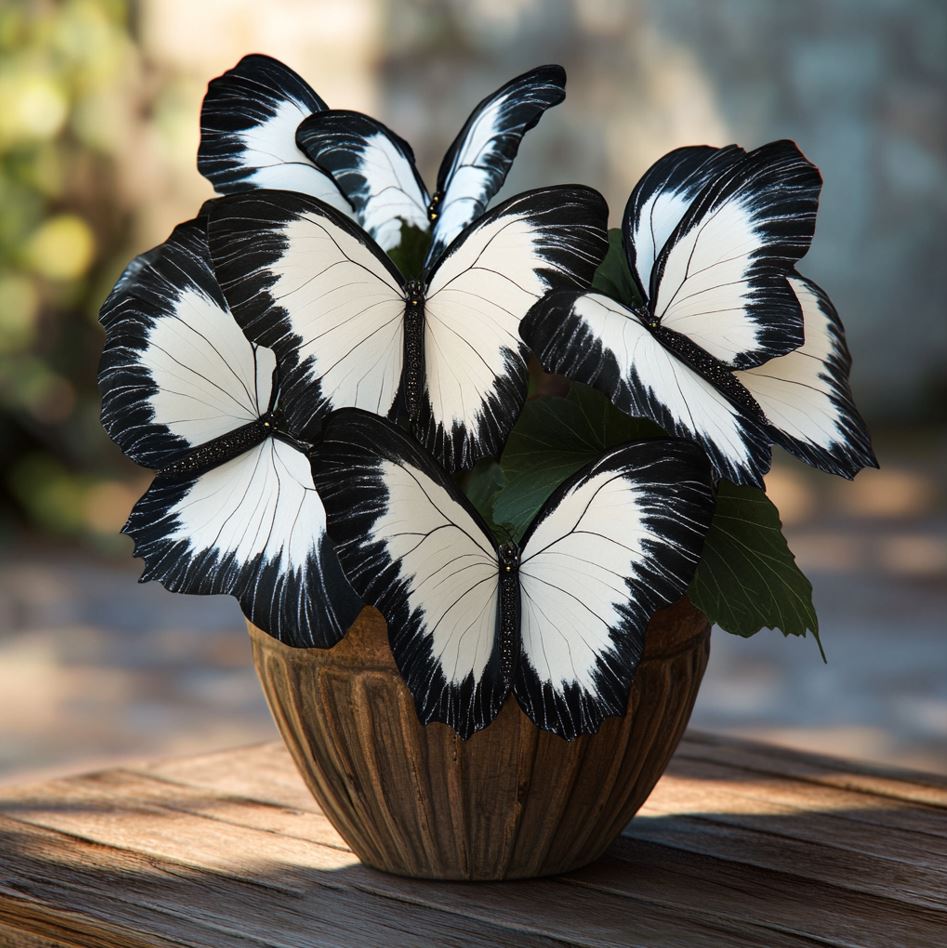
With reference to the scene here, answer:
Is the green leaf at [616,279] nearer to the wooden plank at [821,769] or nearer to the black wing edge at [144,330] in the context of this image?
the black wing edge at [144,330]

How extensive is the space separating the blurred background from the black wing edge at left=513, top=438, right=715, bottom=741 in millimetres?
2337

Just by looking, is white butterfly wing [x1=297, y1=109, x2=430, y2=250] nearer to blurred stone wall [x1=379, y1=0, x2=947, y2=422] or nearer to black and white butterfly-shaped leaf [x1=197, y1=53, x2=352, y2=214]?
Answer: black and white butterfly-shaped leaf [x1=197, y1=53, x2=352, y2=214]

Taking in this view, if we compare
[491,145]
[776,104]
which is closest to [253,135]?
[491,145]

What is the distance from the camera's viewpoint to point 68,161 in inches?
131

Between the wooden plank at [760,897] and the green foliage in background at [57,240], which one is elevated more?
the green foliage in background at [57,240]

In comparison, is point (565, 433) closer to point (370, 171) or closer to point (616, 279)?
point (616, 279)

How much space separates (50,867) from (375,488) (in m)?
0.30

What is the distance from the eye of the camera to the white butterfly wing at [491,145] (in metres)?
0.66

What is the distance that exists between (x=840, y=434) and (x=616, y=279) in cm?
13

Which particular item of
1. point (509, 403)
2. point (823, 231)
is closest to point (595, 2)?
point (823, 231)

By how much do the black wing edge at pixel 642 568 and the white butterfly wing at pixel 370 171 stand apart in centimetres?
20

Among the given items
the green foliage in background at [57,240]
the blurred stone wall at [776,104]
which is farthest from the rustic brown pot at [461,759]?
the blurred stone wall at [776,104]

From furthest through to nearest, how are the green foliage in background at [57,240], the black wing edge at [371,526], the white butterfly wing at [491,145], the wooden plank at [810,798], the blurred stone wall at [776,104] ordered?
the blurred stone wall at [776,104], the green foliage in background at [57,240], the wooden plank at [810,798], the white butterfly wing at [491,145], the black wing edge at [371,526]

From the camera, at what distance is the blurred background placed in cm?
311
